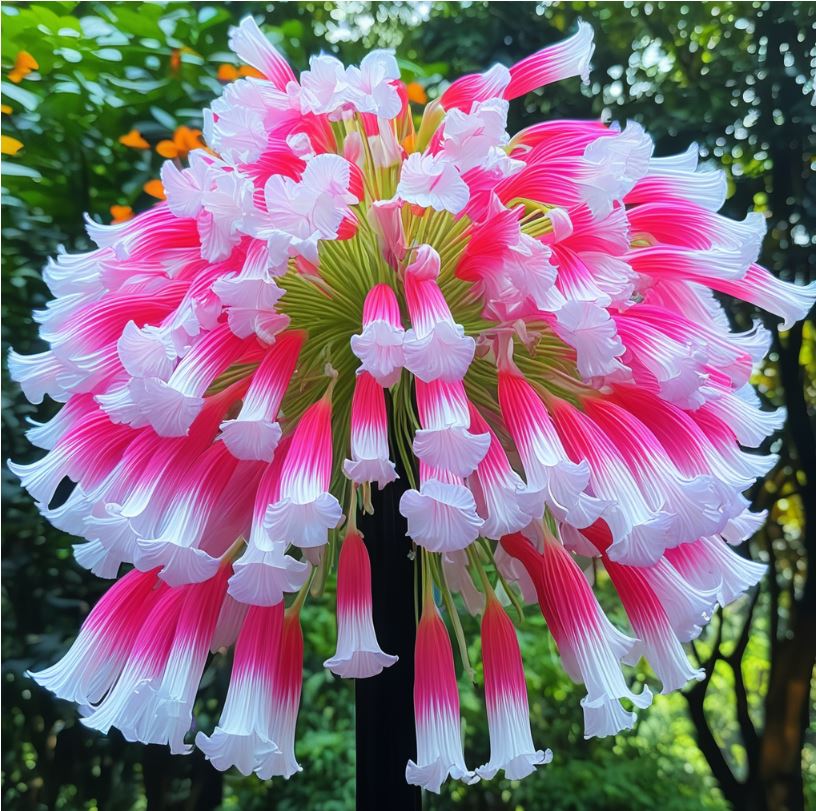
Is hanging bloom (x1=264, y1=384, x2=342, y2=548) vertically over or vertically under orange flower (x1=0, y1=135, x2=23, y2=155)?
under

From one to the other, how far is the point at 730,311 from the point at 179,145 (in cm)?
80

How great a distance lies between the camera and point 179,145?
921 millimetres

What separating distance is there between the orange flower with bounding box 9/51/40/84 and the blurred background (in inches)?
1.1

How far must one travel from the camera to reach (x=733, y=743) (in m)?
1.11

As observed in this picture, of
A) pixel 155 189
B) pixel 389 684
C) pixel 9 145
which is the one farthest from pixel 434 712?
pixel 9 145

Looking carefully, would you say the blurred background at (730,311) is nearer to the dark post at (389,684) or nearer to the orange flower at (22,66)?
the orange flower at (22,66)

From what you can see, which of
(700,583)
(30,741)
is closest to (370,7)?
(700,583)

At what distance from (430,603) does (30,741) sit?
0.94 metres

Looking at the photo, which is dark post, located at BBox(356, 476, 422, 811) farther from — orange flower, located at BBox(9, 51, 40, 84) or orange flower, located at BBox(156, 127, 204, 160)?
orange flower, located at BBox(9, 51, 40, 84)

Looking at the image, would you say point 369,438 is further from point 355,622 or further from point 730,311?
point 730,311

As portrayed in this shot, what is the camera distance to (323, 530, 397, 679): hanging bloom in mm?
315

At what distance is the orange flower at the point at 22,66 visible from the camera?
35.5 inches

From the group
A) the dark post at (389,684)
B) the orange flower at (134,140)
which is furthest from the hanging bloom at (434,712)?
the orange flower at (134,140)

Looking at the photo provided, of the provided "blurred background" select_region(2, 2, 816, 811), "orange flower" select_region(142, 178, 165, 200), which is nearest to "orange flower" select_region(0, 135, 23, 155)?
"blurred background" select_region(2, 2, 816, 811)
